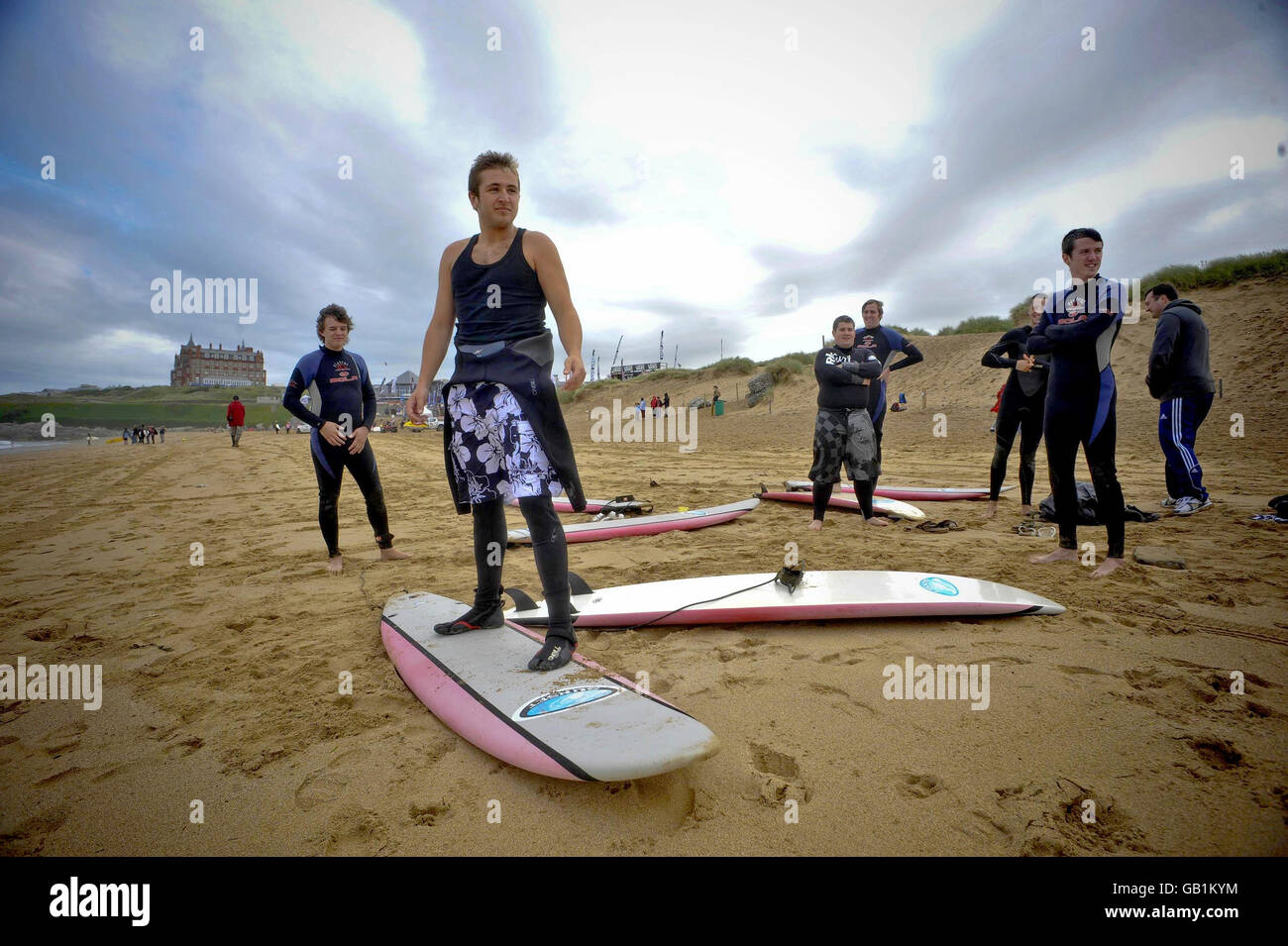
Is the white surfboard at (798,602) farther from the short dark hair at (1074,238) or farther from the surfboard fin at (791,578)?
the short dark hair at (1074,238)

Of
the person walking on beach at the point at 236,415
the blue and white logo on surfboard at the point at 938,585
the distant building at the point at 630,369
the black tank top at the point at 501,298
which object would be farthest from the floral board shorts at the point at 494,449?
the distant building at the point at 630,369

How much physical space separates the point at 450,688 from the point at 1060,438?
4066mm

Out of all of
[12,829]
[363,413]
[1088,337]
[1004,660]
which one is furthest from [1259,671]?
[363,413]

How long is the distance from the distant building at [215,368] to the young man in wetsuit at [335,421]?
438 ft

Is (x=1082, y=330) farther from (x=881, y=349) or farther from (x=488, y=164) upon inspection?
(x=488, y=164)

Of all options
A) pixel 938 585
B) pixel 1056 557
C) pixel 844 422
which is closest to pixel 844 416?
pixel 844 422

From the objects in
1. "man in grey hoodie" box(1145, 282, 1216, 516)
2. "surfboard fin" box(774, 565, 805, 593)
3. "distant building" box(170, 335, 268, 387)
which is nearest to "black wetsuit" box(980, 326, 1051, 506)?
"man in grey hoodie" box(1145, 282, 1216, 516)

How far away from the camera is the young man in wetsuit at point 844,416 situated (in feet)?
16.0

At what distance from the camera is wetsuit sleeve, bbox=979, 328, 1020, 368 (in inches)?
198

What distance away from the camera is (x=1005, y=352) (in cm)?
520

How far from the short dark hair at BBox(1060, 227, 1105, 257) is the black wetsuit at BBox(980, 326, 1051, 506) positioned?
1.52 metres

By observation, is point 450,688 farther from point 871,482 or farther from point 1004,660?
point 871,482

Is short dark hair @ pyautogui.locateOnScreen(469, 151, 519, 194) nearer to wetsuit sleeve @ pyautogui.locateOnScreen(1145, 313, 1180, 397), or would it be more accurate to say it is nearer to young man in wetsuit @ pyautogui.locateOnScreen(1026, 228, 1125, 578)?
young man in wetsuit @ pyautogui.locateOnScreen(1026, 228, 1125, 578)

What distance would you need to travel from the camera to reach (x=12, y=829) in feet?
4.76
